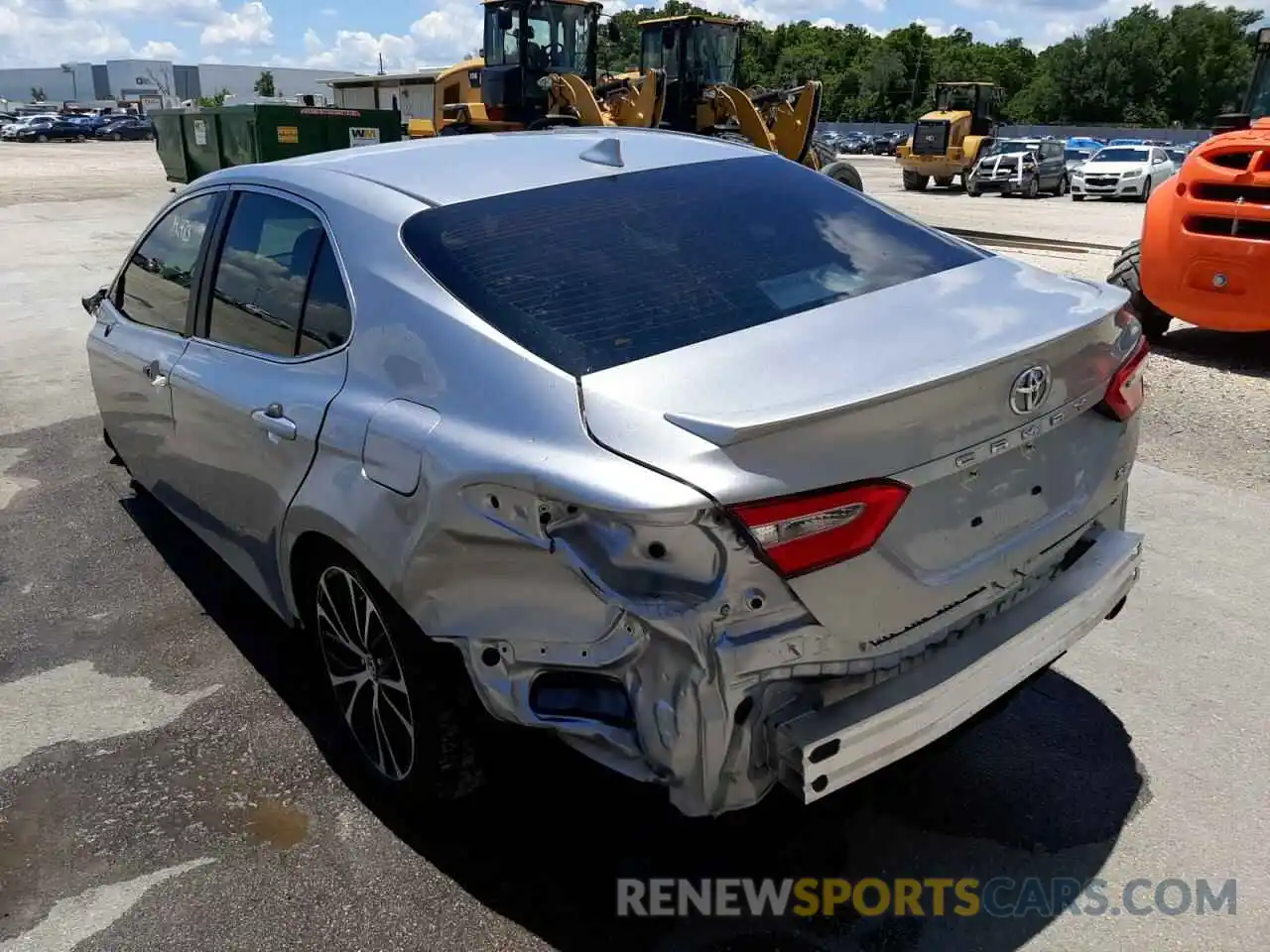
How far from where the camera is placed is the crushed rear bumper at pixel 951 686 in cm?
198

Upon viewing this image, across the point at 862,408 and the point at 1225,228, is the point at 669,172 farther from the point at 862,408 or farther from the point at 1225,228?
the point at 1225,228

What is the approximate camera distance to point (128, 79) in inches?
6058

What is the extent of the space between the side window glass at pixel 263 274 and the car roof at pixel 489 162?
0.12 metres

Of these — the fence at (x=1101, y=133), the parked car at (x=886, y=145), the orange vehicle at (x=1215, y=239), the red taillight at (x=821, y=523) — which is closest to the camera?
the red taillight at (x=821, y=523)

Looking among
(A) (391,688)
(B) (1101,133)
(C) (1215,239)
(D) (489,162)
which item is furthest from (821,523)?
(B) (1101,133)

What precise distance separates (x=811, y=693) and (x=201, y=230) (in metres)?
2.83

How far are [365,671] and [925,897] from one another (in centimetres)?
159

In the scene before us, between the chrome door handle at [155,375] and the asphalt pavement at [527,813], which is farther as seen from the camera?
the chrome door handle at [155,375]

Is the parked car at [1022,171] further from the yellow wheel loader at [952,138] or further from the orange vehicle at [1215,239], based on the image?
the orange vehicle at [1215,239]

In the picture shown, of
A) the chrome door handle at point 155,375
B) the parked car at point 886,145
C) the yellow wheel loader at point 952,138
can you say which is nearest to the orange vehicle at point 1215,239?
the chrome door handle at point 155,375

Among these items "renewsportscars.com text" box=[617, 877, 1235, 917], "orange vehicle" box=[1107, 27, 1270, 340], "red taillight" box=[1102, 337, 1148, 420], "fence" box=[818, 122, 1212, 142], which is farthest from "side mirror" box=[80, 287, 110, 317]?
"fence" box=[818, 122, 1212, 142]

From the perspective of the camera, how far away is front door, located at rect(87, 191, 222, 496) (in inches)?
143

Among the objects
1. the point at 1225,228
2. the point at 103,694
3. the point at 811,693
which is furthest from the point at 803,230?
the point at 1225,228

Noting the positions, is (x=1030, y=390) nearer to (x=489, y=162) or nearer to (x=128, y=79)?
(x=489, y=162)
